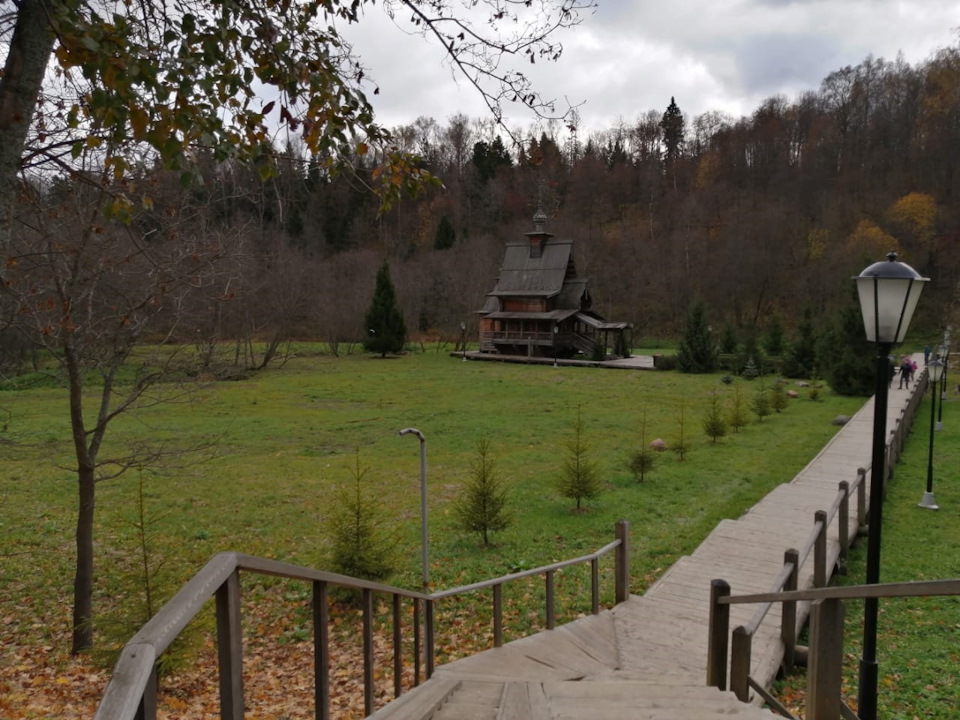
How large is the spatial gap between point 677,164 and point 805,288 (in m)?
24.2

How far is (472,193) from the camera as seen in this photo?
67.7m

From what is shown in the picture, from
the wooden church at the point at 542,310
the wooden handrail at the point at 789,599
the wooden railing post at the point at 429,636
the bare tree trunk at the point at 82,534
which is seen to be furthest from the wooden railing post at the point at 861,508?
the wooden church at the point at 542,310

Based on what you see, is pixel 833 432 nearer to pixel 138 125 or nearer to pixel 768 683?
pixel 768 683

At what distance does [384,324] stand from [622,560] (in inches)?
1495

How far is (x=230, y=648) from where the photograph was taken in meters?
1.70

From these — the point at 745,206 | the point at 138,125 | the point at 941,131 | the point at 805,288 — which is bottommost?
the point at 138,125

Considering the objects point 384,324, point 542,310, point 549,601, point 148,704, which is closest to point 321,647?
point 148,704

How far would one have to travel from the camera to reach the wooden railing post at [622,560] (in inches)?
283

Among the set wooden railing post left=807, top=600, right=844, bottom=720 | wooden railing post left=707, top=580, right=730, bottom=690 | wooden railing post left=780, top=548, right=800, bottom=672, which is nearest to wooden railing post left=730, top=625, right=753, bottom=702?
wooden railing post left=707, top=580, right=730, bottom=690

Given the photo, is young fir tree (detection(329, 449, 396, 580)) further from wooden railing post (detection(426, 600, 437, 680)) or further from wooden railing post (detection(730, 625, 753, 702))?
wooden railing post (detection(730, 625, 753, 702))

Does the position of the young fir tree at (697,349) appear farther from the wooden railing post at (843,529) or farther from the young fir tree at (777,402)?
the wooden railing post at (843,529)

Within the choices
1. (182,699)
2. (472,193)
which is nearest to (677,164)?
(472,193)

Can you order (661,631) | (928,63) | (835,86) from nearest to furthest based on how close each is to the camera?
(661,631) < (928,63) < (835,86)

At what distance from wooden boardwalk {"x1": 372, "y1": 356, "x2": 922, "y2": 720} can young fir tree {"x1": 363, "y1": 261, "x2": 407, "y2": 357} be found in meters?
34.3
